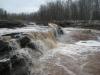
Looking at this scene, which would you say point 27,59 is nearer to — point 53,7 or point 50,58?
point 50,58

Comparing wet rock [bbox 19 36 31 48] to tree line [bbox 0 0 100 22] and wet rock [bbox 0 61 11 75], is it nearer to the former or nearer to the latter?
wet rock [bbox 0 61 11 75]

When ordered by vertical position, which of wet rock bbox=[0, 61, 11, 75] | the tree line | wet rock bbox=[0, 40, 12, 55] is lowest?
wet rock bbox=[0, 61, 11, 75]

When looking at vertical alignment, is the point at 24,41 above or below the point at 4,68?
above

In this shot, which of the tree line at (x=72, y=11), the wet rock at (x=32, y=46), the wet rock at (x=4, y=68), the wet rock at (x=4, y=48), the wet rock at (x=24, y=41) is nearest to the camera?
the wet rock at (x=4, y=68)

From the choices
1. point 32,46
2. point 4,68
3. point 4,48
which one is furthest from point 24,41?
point 4,68

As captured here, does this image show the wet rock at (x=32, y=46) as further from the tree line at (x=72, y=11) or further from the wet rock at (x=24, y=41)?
the tree line at (x=72, y=11)

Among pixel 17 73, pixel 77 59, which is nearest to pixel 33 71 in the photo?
pixel 17 73

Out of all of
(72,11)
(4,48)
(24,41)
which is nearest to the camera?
(4,48)

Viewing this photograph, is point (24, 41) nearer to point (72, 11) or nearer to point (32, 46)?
point (32, 46)

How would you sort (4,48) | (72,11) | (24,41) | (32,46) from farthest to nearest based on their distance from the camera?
(72,11)
(32,46)
(24,41)
(4,48)

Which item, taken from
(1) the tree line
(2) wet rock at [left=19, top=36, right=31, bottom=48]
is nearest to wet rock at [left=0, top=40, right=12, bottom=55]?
(2) wet rock at [left=19, top=36, right=31, bottom=48]

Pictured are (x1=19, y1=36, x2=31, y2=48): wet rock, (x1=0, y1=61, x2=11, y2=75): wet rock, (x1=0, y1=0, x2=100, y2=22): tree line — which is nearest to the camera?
(x1=0, y1=61, x2=11, y2=75): wet rock

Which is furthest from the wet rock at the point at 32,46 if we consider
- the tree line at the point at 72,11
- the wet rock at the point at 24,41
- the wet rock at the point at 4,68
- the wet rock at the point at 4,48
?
the tree line at the point at 72,11

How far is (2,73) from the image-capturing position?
247 inches
